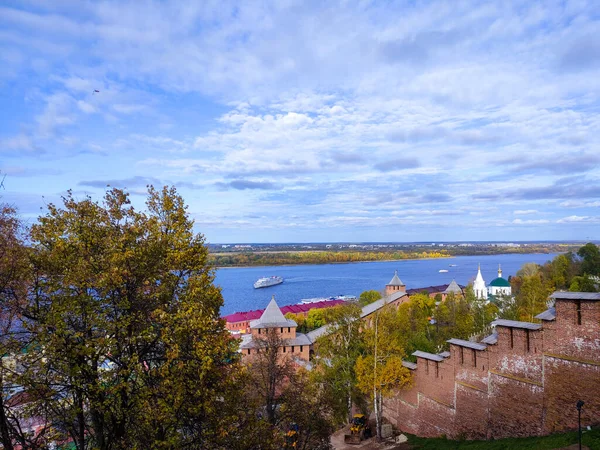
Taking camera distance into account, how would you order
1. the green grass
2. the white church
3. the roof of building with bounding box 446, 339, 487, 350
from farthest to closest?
the white church < the roof of building with bounding box 446, 339, 487, 350 < the green grass

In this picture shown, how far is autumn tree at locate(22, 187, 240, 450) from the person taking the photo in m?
7.04

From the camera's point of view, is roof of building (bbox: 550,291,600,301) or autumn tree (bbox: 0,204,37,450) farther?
roof of building (bbox: 550,291,600,301)

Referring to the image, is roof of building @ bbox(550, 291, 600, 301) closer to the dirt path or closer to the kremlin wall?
the kremlin wall

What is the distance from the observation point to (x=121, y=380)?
7.37 meters

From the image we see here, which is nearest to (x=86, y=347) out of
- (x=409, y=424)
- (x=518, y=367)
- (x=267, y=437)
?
(x=267, y=437)

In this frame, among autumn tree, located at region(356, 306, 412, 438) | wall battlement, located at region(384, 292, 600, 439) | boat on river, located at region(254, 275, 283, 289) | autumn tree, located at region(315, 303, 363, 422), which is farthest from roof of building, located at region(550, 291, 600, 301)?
boat on river, located at region(254, 275, 283, 289)

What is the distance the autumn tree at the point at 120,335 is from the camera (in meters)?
7.04

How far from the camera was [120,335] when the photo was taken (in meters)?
7.45

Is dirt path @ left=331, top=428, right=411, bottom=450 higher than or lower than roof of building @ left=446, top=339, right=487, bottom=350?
lower

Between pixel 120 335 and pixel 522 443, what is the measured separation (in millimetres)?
9867

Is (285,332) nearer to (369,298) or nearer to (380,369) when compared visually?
(380,369)

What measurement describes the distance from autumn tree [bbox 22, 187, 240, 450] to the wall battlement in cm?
813

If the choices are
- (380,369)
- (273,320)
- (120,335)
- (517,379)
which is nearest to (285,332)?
(273,320)

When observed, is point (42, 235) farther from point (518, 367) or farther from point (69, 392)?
point (518, 367)
